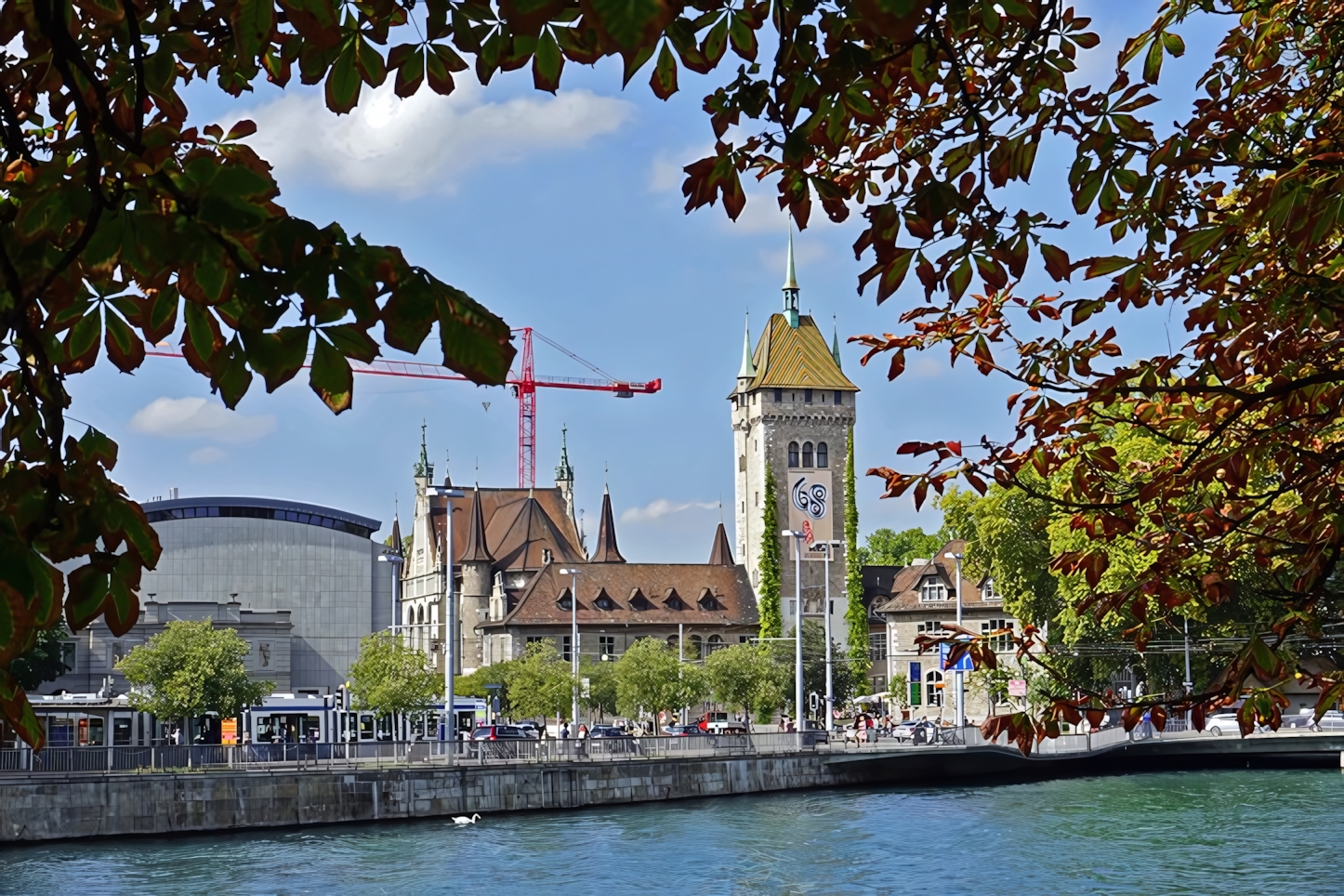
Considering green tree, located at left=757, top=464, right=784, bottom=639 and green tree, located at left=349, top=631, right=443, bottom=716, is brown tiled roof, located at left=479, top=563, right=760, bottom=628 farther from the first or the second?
green tree, located at left=349, top=631, right=443, bottom=716

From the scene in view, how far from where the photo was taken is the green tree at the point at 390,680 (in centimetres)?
6162

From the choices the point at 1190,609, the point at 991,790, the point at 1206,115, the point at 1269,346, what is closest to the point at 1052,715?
the point at 1269,346

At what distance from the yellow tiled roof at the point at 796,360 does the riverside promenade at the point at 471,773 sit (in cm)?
4771

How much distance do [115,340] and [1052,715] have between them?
11.2ft

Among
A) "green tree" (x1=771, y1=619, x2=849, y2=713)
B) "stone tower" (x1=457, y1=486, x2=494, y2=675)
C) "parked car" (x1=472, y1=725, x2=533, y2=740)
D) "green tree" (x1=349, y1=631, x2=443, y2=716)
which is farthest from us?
"stone tower" (x1=457, y1=486, x2=494, y2=675)

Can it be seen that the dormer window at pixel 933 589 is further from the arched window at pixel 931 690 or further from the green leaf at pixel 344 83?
the green leaf at pixel 344 83

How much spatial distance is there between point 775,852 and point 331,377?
33970 millimetres

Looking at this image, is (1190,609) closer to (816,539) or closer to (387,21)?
(387,21)

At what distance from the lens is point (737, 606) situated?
341 feet

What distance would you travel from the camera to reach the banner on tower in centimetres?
10475

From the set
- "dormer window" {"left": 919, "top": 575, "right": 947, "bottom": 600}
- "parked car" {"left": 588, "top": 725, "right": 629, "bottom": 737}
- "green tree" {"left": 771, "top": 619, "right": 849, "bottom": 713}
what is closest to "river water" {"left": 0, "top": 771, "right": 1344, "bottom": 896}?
"parked car" {"left": 588, "top": 725, "right": 629, "bottom": 737}

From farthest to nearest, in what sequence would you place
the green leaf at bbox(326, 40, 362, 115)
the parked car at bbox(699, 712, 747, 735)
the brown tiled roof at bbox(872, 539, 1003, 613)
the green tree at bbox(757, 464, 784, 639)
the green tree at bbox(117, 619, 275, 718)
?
the green tree at bbox(757, 464, 784, 639)
the brown tiled roof at bbox(872, 539, 1003, 613)
the parked car at bbox(699, 712, 747, 735)
the green tree at bbox(117, 619, 275, 718)
the green leaf at bbox(326, 40, 362, 115)

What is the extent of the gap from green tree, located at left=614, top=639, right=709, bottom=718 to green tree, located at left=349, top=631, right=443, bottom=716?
39.4ft

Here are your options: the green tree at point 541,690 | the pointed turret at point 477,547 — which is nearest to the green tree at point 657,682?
the green tree at point 541,690
